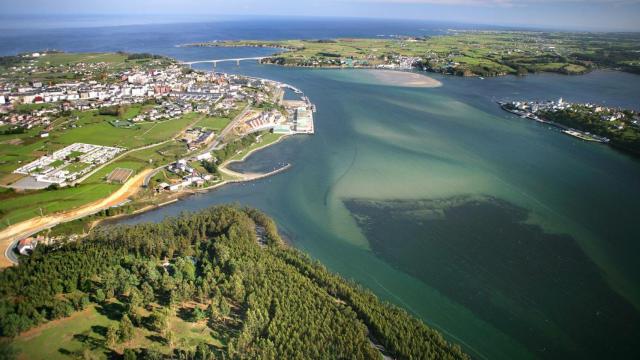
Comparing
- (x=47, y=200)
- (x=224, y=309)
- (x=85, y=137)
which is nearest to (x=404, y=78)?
(x=85, y=137)

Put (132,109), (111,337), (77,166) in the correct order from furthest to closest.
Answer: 1. (132,109)
2. (77,166)
3. (111,337)

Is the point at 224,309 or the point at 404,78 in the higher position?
the point at 404,78

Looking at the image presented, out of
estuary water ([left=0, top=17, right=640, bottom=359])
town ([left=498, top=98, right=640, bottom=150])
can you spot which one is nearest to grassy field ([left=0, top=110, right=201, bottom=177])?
estuary water ([left=0, top=17, right=640, bottom=359])

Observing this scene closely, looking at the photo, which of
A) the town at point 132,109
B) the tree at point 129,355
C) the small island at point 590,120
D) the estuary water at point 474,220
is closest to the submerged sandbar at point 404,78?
the small island at point 590,120

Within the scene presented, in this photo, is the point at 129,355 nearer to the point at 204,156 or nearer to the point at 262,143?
the point at 204,156

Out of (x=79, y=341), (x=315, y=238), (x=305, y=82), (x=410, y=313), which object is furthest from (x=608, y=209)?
(x=305, y=82)

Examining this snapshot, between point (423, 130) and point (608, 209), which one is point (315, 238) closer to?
point (608, 209)
